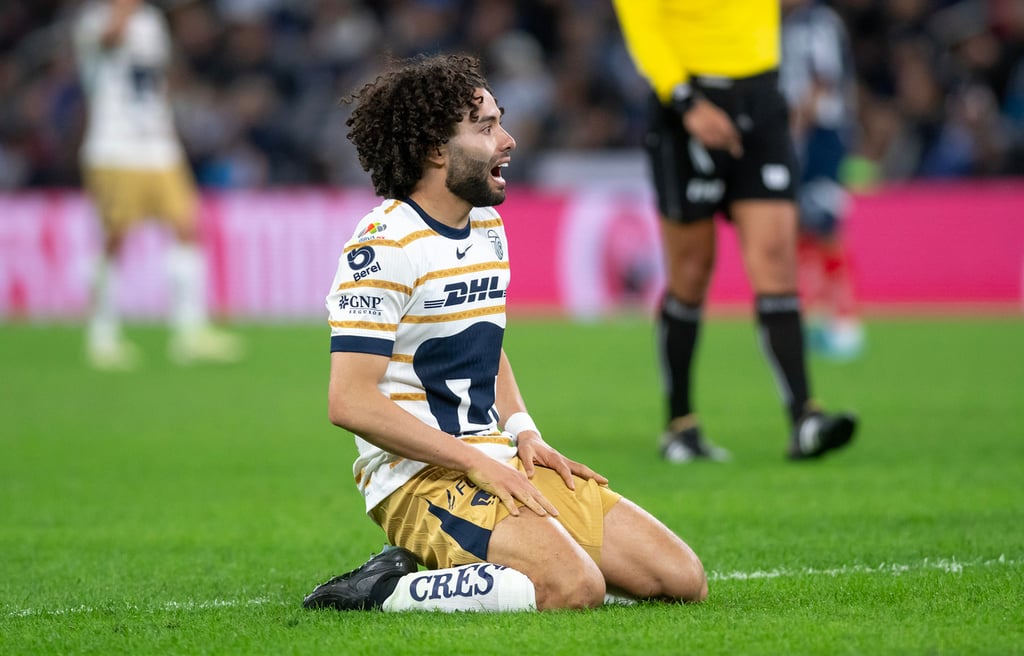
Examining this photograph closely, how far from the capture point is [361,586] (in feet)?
12.6

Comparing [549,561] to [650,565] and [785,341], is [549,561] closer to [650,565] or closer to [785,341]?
[650,565]

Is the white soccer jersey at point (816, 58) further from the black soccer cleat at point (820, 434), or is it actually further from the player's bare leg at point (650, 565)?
the player's bare leg at point (650, 565)

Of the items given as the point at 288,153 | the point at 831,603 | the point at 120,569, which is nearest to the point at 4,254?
the point at 288,153

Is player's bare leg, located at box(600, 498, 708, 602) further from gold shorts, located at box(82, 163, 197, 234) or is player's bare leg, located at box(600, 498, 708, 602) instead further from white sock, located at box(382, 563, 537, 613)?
gold shorts, located at box(82, 163, 197, 234)

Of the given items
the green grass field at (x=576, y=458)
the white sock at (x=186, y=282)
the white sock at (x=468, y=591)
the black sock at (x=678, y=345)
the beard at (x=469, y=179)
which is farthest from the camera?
the white sock at (x=186, y=282)

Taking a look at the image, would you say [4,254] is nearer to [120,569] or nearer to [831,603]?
[120,569]

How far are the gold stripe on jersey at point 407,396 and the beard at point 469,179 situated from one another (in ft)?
1.73

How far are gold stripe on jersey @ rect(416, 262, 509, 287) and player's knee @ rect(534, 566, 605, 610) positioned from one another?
2.65ft

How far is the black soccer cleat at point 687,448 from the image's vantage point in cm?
683

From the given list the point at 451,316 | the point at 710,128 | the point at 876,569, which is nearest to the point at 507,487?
the point at 451,316

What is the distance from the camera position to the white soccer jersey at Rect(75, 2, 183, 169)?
1191cm

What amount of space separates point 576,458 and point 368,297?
3159 mm

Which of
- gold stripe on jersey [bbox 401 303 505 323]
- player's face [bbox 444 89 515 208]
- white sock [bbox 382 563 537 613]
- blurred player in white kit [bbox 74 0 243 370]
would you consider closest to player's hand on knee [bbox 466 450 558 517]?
white sock [bbox 382 563 537 613]

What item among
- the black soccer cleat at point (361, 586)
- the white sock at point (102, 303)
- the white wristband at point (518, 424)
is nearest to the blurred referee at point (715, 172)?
the white wristband at point (518, 424)
